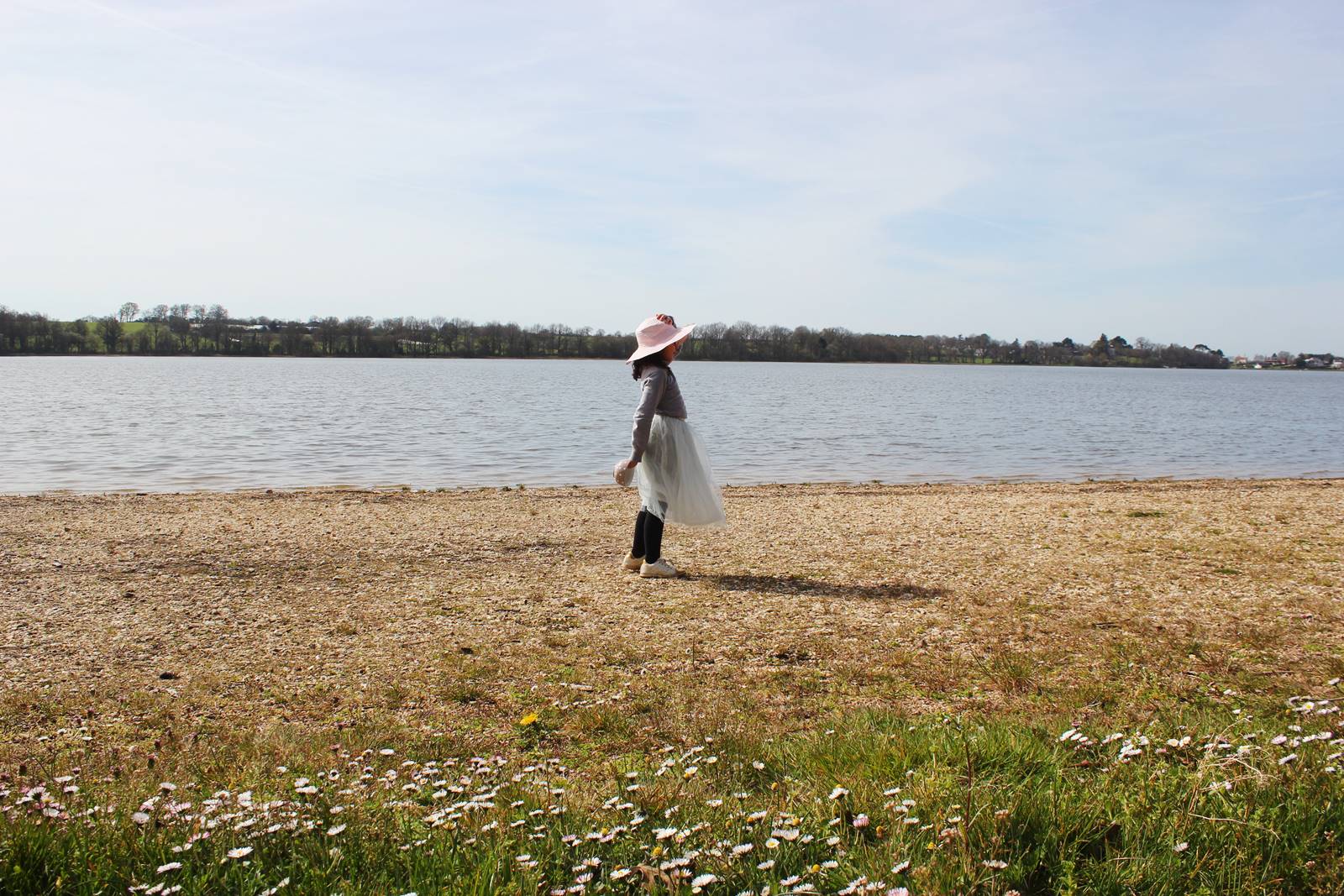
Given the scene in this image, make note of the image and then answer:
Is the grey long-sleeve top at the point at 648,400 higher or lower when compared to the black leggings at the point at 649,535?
higher

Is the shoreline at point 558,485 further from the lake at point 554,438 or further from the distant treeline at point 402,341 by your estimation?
the distant treeline at point 402,341

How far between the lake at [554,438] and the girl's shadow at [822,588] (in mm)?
11325

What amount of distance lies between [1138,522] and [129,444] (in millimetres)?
24550

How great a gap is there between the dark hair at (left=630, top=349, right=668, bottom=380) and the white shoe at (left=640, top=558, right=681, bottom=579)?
1738 millimetres

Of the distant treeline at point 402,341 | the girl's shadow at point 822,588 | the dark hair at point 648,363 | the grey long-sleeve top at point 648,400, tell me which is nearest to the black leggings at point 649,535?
the girl's shadow at point 822,588

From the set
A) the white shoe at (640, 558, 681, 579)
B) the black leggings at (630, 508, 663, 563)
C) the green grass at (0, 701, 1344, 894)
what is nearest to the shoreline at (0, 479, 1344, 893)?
the green grass at (0, 701, 1344, 894)

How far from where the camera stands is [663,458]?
8656mm

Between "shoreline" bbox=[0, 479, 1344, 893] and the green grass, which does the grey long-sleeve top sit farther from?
the green grass

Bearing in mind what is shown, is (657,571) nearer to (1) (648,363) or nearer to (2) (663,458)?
(2) (663,458)

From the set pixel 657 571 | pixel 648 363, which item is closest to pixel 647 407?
pixel 648 363

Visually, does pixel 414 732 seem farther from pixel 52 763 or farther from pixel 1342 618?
pixel 1342 618

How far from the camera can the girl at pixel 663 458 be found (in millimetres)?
8375

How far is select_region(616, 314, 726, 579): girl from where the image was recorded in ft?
27.5

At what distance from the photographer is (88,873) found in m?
2.91
